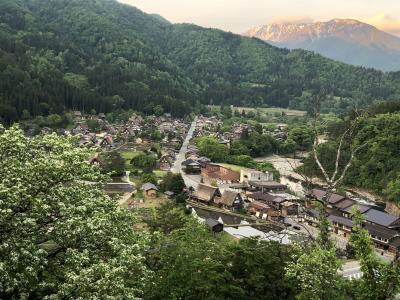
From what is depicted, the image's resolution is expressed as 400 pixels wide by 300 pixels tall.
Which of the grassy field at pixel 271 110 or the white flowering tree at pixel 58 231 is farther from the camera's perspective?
the grassy field at pixel 271 110

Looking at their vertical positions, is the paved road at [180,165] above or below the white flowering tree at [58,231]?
below

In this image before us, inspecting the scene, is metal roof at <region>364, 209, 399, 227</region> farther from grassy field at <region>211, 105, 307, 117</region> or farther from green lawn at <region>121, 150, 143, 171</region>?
grassy field at <region>211, 105, 307, 117</region>

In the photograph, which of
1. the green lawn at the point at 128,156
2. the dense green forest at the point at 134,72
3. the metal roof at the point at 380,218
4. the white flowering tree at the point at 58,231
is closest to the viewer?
the white flowering tree at the point at 58,231

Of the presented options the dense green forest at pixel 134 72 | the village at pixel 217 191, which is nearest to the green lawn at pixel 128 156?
the village at pixel 217 191

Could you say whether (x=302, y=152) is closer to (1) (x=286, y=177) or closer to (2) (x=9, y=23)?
(1) (x=286, y=177)

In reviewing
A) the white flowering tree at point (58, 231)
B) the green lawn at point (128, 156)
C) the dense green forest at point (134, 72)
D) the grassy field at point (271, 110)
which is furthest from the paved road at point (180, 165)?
the white flowering tree at point (58, 231)

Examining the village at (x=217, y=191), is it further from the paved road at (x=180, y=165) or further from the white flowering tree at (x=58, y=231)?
the white flowering tree at (x=58, y=231)

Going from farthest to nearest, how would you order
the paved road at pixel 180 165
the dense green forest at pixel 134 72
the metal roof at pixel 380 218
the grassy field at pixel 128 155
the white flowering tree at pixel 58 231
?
the dense green forest at pixel 134 72, the grassy field at pixel 128 155, the paved road at pixel 180 165, the metal roof at pixel 380 218, the white flowering tree at pixel 58 231

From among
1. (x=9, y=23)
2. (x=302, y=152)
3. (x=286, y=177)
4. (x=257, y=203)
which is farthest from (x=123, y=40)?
(x=257, y=203)

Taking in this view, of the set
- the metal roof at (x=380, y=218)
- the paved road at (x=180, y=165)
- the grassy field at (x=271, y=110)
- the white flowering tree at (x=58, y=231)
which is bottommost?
the grassy field at (x=271, y=110)
